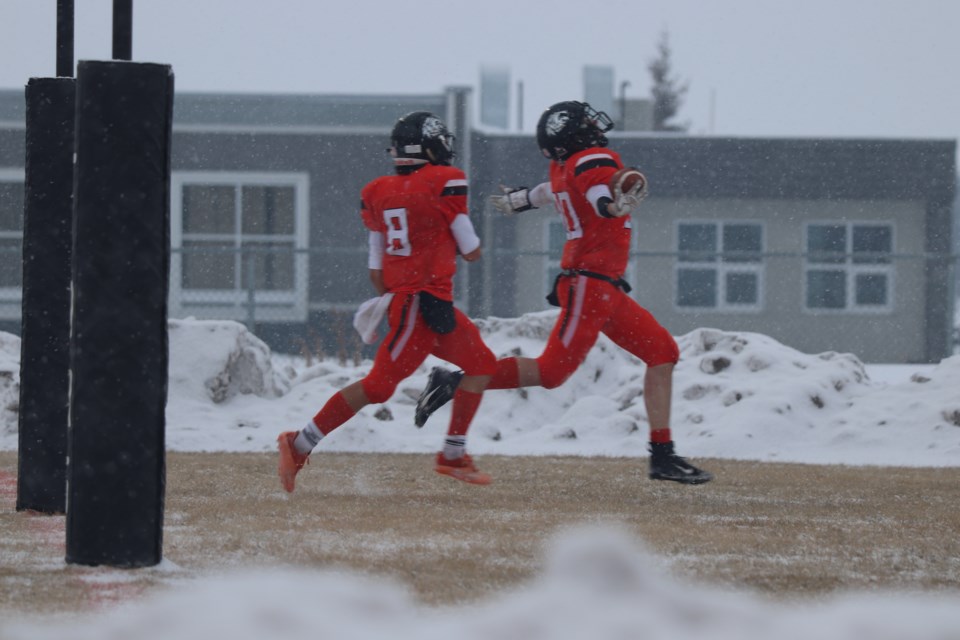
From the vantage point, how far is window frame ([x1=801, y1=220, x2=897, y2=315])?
25.0 meters

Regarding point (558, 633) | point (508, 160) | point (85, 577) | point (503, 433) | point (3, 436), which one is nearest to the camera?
point (558, 633)

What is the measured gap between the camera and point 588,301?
7.12 m

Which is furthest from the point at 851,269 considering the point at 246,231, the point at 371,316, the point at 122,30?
the point at 122,30

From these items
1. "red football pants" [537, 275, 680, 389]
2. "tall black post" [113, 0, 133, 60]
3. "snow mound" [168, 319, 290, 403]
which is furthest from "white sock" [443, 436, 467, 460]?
"snow mound" [168, 319, 290, 403]

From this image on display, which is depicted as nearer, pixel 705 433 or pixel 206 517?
pixel 206 517

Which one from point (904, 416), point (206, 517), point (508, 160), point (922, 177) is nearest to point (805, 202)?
point (922, 177)

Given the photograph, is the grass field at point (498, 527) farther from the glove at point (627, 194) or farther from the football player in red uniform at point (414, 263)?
the glove at point (627, 194)

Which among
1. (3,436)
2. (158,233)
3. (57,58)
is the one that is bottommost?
(3,436)

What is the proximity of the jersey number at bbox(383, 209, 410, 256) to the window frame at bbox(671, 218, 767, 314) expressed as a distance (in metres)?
18.0

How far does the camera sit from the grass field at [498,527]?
415 centimetres

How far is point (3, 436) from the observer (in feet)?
35.5

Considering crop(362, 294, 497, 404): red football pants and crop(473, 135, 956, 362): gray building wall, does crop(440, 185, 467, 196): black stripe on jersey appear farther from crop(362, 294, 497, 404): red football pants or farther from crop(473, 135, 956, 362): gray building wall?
crop(473, 135, 956, 362): gray building wall

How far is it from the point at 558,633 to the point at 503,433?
29.2ft

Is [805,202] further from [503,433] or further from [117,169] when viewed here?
[117,169]
